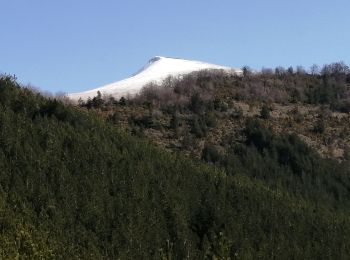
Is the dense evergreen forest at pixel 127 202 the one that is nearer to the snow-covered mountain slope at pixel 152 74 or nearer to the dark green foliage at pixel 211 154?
the dark green foliage at pixel 211 154

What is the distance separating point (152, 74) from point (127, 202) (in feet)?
240

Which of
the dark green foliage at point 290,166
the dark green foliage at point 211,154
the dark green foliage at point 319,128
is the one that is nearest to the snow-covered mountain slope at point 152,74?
the dark green foliage at point 211,154

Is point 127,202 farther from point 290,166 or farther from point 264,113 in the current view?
point 264,113

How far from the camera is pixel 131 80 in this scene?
117 metres

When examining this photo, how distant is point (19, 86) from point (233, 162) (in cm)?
2515

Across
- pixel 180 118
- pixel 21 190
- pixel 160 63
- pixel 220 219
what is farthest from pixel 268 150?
pixel 160 63

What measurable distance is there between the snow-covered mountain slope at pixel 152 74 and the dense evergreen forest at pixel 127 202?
110 ft

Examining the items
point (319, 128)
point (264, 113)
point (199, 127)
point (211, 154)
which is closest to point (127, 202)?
point (211, 154)

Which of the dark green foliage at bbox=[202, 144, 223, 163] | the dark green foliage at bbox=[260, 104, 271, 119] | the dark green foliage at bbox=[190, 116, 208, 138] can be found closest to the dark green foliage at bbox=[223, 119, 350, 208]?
the dark green foliage at bbox=[202, 144, 223, 163]

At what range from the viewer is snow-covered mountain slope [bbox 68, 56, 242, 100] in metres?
102

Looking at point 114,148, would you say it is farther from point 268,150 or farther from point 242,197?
point 268,150

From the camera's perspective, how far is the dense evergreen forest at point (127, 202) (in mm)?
44375

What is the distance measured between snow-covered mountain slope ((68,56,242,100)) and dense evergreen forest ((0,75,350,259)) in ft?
110

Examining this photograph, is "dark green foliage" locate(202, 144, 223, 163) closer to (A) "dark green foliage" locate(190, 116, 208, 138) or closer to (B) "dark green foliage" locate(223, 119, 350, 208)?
(B) "dark green foliage" locate(223, 119, 350, 208)
